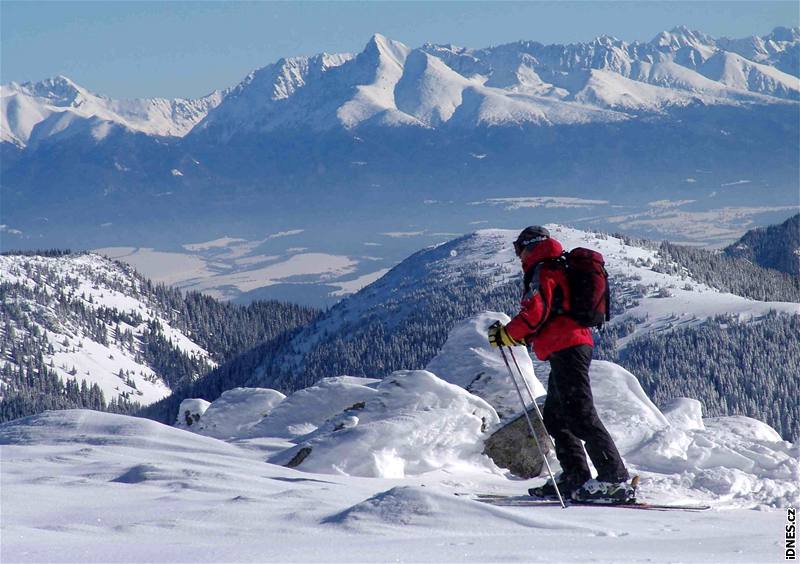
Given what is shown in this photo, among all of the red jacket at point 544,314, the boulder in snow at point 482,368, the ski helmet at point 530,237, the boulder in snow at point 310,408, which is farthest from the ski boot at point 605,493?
the boulder in snow at point 310,408

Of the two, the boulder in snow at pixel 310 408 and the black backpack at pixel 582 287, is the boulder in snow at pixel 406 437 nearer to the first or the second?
the boulder in snow at pixel 310 408

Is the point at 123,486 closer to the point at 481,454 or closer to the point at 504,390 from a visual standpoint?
the point at 481,454

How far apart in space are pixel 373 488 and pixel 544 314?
4.28 meters

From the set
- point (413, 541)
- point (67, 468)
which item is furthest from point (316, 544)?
point (67, 468)

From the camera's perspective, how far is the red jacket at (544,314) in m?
13.6

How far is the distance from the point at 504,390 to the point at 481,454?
19.7 feet

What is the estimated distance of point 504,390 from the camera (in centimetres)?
2558

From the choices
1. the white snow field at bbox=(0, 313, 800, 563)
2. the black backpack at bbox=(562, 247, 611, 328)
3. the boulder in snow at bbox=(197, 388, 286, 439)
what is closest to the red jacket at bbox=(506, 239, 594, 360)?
the black backpack at bbox=(562, 247, 611, 328)

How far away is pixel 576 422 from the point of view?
14.2 m

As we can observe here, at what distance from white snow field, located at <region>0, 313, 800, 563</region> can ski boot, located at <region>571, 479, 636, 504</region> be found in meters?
0.60

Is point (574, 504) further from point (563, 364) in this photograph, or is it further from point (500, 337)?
point (500, 337)

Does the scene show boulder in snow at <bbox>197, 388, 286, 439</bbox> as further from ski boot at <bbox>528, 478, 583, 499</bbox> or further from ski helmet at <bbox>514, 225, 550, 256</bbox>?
ski helmet at <bbox>514, 225, 550, 256</bbox>

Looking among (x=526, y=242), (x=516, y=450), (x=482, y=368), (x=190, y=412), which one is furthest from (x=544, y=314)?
(x=190, y=412)

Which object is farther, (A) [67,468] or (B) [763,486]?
(B) [763,486]
